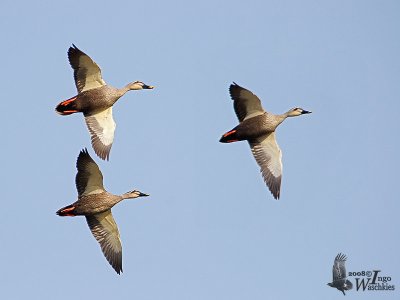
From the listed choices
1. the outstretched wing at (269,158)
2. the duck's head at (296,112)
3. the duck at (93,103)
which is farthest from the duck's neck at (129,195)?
the duck's head at (296,112)

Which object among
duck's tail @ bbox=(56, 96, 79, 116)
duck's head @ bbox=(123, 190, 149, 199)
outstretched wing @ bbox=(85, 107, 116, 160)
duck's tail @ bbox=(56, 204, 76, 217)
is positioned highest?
duck's tail @ bbox=(56, 96, 79, 116)

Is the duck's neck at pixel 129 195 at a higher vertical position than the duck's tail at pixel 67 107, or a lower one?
lower

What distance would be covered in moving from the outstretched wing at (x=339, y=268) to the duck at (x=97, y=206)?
19.7 ft

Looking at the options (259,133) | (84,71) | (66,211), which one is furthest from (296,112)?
(66,211)

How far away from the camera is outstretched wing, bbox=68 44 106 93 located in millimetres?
34219

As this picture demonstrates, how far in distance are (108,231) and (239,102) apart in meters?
5.10

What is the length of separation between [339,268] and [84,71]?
928 centimetres

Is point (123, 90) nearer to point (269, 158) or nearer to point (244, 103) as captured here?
point (244, 103)

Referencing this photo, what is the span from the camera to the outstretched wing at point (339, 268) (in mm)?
35844

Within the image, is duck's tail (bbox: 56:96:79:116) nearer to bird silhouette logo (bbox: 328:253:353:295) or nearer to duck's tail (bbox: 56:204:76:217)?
duck's tail (bbox: 56:204:76:217)

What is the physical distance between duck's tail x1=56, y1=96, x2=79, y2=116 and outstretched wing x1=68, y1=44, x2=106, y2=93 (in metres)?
0.40

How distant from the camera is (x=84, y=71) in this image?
34594 mm

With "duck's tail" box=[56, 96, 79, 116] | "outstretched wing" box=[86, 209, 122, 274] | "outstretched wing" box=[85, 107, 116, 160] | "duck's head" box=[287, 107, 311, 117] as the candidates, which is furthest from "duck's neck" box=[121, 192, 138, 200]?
"duck's head" box=[287, 107, 311, 117]

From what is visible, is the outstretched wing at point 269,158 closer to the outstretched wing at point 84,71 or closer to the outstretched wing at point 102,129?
the outstretched wing at point 102,129
